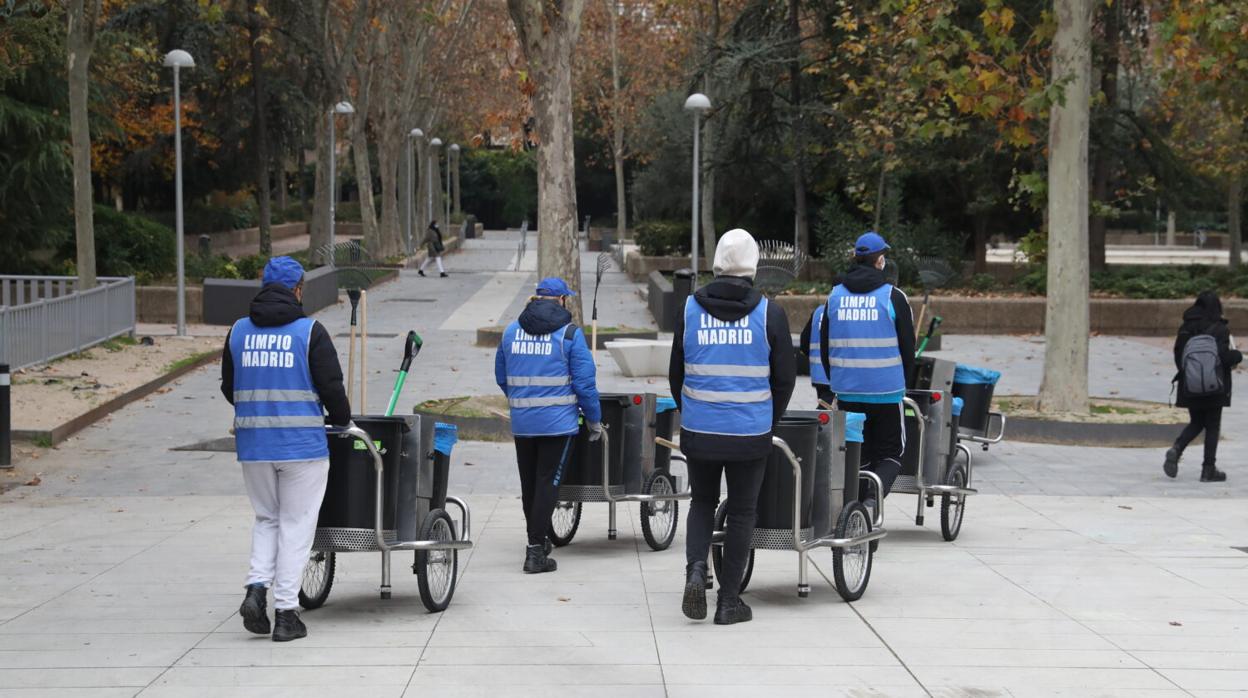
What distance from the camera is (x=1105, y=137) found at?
3158cm

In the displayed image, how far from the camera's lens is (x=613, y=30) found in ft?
173

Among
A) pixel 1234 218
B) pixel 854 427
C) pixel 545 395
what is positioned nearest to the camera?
pixel 854 427

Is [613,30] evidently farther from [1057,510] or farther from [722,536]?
[722,536]

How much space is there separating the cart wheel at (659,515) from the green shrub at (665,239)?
35.2 meters

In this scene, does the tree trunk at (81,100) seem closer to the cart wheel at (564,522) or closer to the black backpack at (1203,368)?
the cart wheel at (564,522)

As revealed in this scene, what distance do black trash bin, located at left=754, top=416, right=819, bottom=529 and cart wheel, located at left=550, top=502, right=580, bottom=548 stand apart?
227cm

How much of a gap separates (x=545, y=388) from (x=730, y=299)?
181 centimetres

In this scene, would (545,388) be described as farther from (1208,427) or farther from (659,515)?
(1208,427)

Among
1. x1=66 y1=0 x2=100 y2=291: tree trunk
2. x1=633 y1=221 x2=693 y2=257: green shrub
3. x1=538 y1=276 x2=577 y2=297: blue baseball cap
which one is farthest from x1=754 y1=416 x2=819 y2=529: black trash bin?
x1=633 y1=221 x2=693 y2=257: green shrub

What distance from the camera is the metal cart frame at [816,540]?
7828 mm

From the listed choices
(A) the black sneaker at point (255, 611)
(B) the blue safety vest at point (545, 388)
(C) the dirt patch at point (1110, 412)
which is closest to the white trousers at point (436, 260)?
(C) the dirt patch at point (1110, 412)

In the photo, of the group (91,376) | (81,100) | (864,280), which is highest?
(81,100)

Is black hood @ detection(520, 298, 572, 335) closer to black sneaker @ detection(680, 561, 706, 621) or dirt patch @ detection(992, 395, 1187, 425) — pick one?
black sneaker @ detection(680, 561, 706, 621)

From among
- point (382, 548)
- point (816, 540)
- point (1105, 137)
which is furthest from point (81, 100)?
point (1105, 137)
